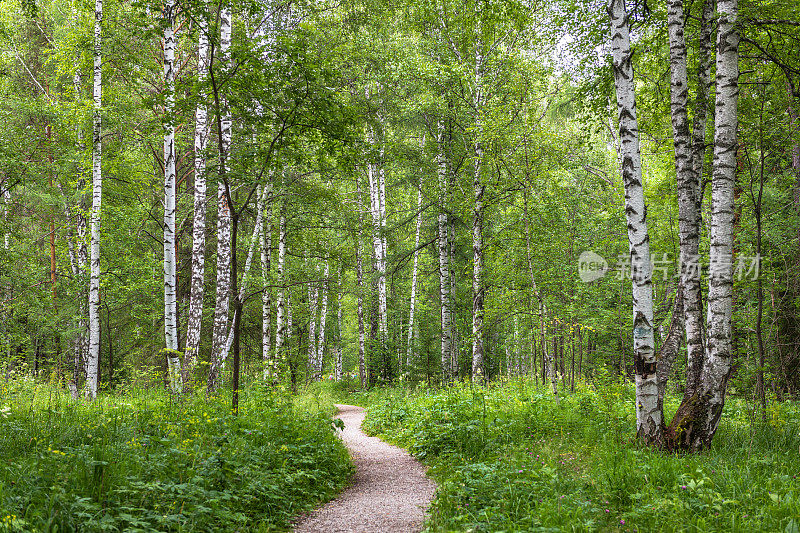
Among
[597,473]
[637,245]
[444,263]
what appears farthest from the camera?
[444,263]

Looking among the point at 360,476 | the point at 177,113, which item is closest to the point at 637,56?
the point at 177,113

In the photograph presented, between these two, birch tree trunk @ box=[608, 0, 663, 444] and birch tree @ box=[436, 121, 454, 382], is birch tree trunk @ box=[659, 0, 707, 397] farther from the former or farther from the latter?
birch tree @ box=[436, 121, 454, 382]

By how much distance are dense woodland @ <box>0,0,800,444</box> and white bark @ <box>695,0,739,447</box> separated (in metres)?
0.03

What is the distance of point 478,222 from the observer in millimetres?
12617

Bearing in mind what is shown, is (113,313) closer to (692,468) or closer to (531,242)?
(531,242)

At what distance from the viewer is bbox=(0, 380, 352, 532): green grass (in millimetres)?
3232

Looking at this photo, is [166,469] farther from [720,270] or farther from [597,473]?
[720,270]

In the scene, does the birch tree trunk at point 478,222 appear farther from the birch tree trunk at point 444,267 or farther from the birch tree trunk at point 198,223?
the birch tree trunk at point 198,223

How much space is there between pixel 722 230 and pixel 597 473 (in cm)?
340

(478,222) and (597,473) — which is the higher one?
(478,222)

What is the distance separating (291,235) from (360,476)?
9.52 m

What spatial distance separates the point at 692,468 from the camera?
15.2 feet

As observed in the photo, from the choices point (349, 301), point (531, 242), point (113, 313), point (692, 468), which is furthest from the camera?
point (349, 301)

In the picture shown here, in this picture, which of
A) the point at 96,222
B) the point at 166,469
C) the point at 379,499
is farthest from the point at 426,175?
the point at 166,469
